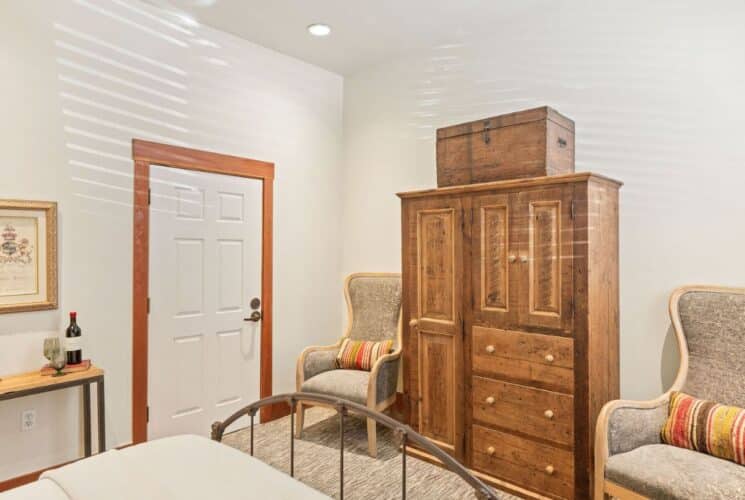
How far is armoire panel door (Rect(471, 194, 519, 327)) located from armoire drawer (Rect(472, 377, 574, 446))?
367 mm

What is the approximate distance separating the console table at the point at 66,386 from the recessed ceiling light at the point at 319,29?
8.67 ft

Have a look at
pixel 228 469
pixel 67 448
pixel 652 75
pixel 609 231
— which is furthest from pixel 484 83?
pixel 67 448

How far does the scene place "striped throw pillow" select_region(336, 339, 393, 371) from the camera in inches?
137

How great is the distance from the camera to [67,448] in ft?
9.16

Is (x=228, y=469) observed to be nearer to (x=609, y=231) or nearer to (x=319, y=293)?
(x=609, y=231)

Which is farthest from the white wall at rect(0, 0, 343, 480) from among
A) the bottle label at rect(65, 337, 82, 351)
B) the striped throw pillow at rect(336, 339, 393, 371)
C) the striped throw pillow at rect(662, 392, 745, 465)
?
the striped throw pillow at rect(662, 392, 745, 465)

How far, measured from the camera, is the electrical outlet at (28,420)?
2.64m

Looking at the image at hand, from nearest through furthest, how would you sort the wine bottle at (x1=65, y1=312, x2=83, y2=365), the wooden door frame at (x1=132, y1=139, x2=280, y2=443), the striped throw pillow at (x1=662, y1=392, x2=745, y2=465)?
the striped throw pillow at (x1=662, y1=392, x2=745, y2=465) → the wine bottle at (x1=65, y1=312, x2=83, y2=365) → the wooden door frame at (x1=132, y1=139, x2=280, y2=443)

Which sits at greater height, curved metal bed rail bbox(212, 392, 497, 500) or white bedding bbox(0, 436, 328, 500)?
curved metal bed rail bbox(212, 392, 497, 500)

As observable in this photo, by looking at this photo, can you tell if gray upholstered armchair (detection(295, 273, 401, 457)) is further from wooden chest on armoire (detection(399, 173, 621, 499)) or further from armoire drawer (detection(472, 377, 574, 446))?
armoire drawer (detection(472, 377, 574, 446))

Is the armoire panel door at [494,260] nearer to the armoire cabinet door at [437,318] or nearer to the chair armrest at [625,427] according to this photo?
the armoire cabinet door at [437,318]

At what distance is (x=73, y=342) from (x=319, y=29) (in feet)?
8.56

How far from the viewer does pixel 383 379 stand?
3260mm

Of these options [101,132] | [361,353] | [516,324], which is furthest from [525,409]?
[101,132]
